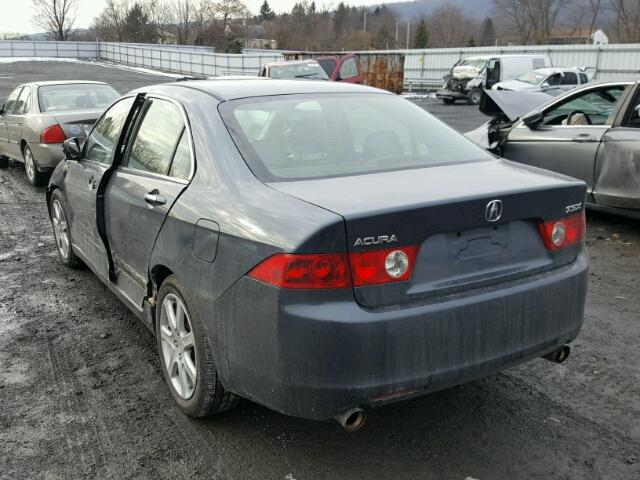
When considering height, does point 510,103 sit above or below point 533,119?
above

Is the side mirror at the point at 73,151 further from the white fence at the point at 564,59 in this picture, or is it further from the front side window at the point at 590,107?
the white fence at the point at 564,59

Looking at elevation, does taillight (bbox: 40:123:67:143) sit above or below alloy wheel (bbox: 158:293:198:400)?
above

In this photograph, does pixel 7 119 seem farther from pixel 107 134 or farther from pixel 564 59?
pixel 564 59

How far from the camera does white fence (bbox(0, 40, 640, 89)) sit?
28.3 metres

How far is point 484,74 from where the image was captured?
26234 mm

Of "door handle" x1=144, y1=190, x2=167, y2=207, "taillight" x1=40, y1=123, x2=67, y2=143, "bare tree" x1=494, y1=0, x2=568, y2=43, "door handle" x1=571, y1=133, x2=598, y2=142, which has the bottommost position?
"taillight" x1=40, y1=123, x2=67, y2=143

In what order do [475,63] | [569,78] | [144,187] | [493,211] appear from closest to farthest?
1. [493,211]
2. [144,187]
3. [569,78]
4. [475,63]

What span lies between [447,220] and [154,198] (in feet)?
5.29

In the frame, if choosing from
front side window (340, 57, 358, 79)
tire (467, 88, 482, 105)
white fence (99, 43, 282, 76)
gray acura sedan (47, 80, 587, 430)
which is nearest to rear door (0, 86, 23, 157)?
gray acura sedan (47, 80, 587, 430)

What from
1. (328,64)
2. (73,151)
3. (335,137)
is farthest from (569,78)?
(335,137)

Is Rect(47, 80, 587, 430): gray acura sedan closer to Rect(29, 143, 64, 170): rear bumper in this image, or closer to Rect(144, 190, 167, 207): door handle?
Rect(144, 190, 167, 207): door handle

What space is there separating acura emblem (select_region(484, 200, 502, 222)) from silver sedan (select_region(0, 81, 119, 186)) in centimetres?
768

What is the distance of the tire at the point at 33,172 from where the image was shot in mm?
9633

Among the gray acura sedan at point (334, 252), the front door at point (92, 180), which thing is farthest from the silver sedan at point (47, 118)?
the gray acura sedan at point (334, 252)
